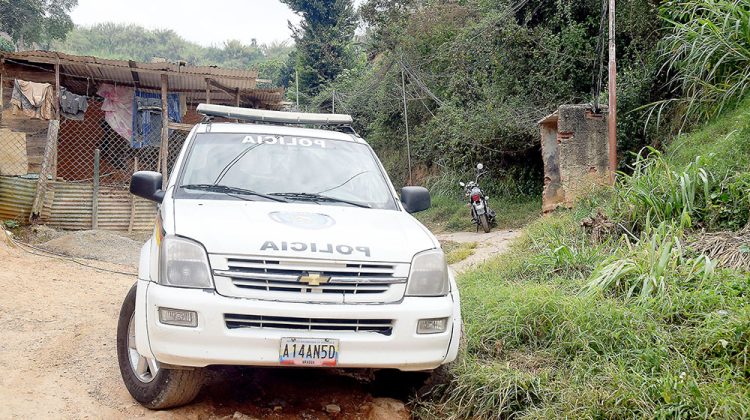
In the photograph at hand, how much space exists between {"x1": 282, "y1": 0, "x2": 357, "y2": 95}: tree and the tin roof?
634 inches

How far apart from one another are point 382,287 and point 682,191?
358cm

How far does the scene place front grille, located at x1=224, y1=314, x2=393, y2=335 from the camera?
3.11 m

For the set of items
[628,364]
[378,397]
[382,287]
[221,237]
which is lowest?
[378,397]

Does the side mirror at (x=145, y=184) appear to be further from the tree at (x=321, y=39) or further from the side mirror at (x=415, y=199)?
the tree at (x=321, y=39)

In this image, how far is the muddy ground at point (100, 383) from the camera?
11.6 ft

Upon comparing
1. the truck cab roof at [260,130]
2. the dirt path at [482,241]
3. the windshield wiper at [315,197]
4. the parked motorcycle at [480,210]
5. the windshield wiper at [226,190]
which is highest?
the truck cab roof at [260,130]

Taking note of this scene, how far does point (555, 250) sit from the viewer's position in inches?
223

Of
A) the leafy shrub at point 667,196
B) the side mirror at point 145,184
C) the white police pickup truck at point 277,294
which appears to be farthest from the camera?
the leafy shrub at point 667,196

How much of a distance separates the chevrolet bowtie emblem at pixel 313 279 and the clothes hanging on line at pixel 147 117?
10804mm

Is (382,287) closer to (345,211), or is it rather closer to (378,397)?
(345,211)

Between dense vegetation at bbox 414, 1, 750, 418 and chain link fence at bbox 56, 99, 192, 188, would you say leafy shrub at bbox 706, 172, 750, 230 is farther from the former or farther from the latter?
chain link fence at bbox 56, 99, 192, 188

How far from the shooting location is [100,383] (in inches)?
156

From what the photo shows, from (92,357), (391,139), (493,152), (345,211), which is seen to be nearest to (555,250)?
(345,211)

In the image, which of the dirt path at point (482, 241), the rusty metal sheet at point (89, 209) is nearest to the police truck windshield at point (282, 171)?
the dirt path at point (482, 241)
